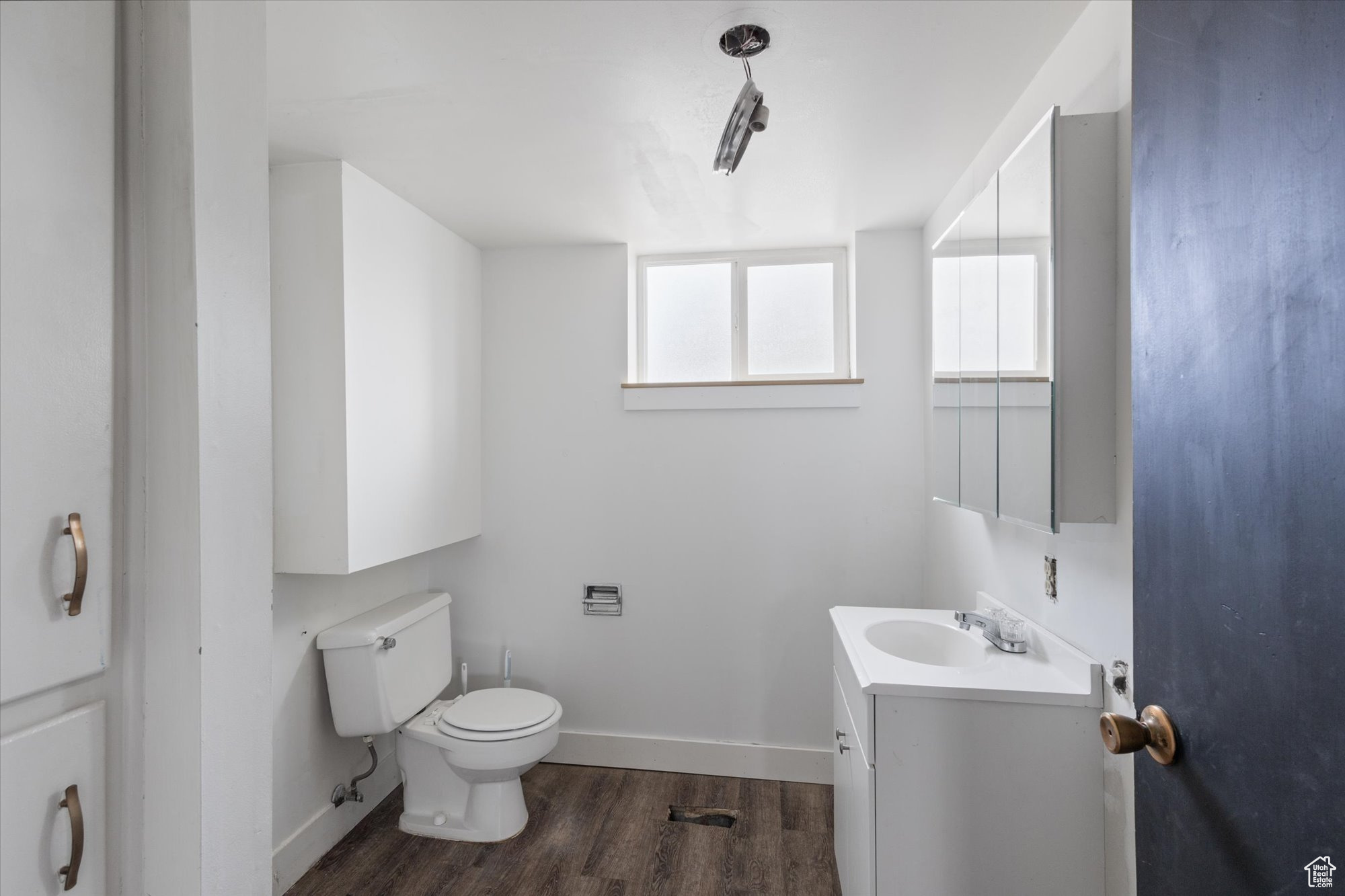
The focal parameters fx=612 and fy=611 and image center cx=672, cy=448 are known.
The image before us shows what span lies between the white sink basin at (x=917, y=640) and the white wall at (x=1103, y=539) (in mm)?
224

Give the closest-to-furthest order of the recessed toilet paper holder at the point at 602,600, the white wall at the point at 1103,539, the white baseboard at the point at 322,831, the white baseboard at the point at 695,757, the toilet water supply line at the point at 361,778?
the white wall at the point at 1103,539
the white baseboard at the point at 322,831
the toilet water supply line at the point at 361,778
the white baseboard at the point at 695,757
the recessed toilet paper holder at the point at 602,600

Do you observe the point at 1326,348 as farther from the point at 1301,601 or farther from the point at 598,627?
the point at 598,627

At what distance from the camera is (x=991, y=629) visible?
65.1 inches

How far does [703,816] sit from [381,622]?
1.42m

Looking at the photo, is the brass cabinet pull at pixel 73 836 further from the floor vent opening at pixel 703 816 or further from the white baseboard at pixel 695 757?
the white baseboard at pixel 695 757

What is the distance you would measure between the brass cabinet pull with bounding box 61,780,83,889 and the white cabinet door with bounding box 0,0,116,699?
0.14m

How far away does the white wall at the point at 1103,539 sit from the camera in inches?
47.0

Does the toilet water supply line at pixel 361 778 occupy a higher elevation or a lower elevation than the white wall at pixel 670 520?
lower

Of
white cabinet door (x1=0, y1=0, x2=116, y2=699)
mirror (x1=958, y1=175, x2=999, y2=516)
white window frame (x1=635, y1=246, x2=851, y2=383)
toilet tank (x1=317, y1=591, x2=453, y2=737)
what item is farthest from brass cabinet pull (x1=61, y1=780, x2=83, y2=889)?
white window frame (x1=635, y1=246, x2=851, y2=383)

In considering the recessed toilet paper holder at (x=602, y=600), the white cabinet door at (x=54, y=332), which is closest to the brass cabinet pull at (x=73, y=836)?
the white cabinet door at (x=54, y=332)

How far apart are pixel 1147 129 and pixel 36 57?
4.21 feet

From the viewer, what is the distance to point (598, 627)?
2768 mm

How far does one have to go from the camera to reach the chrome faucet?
1.57 meters

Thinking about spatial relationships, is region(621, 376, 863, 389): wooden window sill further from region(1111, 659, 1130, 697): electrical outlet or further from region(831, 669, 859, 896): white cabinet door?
region(1111, 659, 1130, 697): electrical outlet
